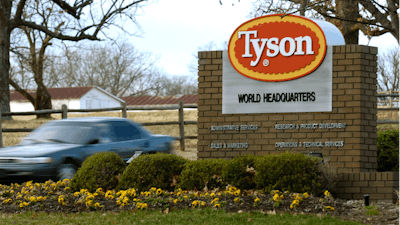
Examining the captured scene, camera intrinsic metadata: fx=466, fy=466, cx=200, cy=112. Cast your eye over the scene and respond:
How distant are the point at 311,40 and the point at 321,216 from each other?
12.5ft

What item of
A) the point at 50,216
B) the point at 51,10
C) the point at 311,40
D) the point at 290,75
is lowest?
the point at 50,216

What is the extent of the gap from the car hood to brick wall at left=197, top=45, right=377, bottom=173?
9.24 ft

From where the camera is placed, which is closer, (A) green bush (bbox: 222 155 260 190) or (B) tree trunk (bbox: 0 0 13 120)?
(A) green bush (bbox: 222 155 260 190)

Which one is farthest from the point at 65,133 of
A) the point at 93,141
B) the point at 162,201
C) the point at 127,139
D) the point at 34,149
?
the point at 162,201

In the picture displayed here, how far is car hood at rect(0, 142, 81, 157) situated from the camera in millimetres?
8969

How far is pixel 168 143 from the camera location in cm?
1117

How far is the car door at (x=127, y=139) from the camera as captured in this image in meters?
10.0

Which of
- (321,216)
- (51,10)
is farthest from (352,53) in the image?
(51,10)

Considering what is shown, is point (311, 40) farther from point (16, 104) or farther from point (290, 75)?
point (16, 104)

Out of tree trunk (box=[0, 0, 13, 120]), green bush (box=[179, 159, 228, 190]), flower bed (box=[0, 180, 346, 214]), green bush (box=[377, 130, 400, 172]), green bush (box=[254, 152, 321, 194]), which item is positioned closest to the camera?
flower bed (box=[0, 180, 346, 214])

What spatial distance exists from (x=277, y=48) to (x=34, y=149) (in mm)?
5095

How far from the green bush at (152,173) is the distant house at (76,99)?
163 feet

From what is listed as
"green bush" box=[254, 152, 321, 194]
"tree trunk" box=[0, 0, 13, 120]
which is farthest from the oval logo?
→ "tree trunk" box=[0, 0, 13, 120]

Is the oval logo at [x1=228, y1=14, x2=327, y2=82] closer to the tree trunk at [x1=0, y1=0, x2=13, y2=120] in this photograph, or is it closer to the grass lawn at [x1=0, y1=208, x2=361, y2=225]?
the grass lawn at [x1=0, y1=208, x2=361, y2=225]
